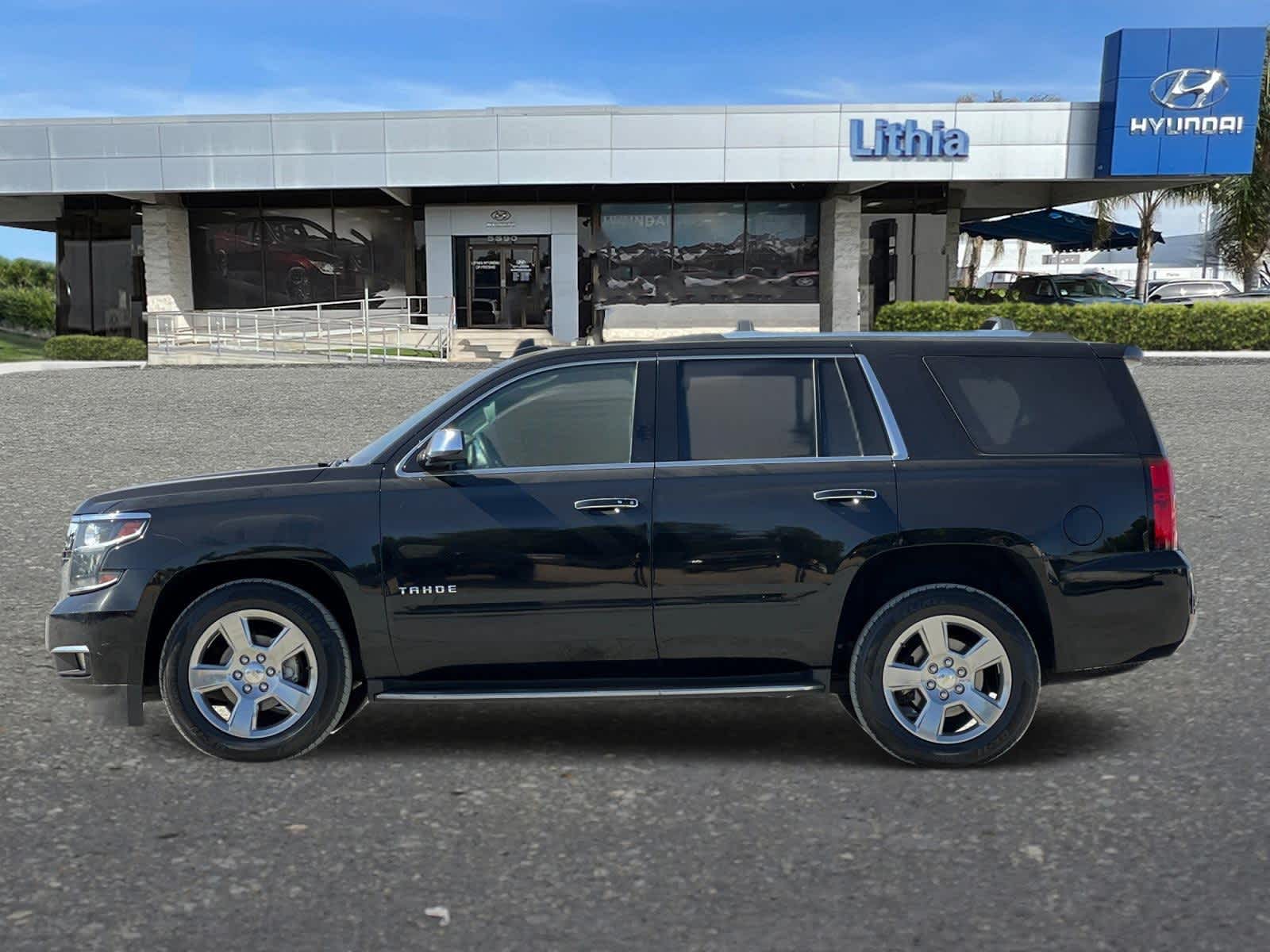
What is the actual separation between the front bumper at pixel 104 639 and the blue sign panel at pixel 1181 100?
28.3m

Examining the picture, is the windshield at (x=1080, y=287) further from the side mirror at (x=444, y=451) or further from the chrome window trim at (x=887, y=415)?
the side mirror at (x=444, y=451)

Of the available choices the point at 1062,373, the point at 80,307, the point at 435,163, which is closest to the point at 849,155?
the point at 435,163

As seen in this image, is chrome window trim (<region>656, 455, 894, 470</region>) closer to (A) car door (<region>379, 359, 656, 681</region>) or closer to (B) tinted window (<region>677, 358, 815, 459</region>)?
(B) tinted window (<region>677, 358, 815, 459</region>)

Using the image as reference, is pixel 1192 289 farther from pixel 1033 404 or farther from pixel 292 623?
pixel 292 623

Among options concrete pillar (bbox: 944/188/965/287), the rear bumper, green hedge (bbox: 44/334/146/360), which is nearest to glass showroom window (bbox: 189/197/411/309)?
green hedge (bbox: 44/334/146/360)

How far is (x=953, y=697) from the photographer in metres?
4.79

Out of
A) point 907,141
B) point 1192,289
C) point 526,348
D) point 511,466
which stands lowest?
point 511,466

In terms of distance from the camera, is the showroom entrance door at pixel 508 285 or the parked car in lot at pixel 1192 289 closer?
the showroom entrance door at pixel 508 285

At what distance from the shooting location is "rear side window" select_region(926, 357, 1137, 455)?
4.97m

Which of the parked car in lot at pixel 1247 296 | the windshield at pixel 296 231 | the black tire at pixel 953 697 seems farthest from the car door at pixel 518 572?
the parked car in lot at pixel 1247 296

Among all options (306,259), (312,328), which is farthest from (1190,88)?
(306,259)

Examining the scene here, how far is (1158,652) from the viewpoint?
492 centimetres

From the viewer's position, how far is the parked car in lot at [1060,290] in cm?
3198

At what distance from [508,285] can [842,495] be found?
28.6m
